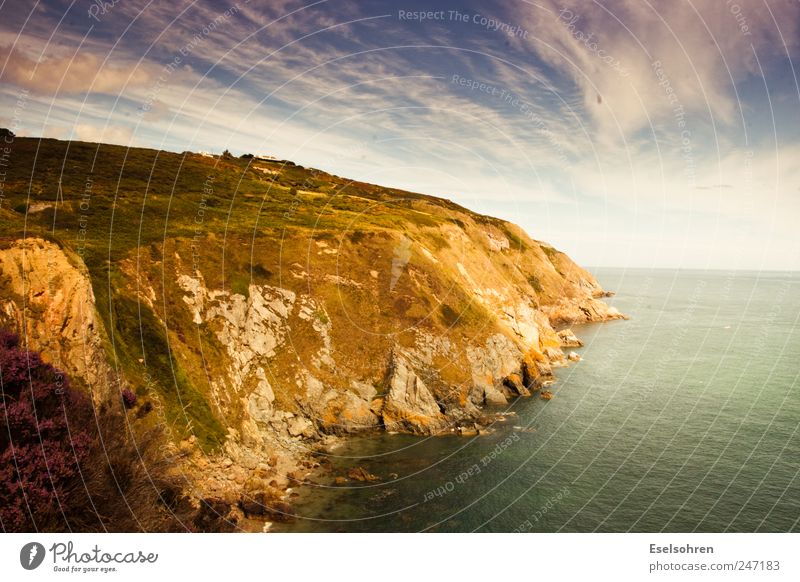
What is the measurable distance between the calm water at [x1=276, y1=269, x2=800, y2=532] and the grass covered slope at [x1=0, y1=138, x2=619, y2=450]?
24.4 ft

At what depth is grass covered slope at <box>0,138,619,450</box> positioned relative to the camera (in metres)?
44.3

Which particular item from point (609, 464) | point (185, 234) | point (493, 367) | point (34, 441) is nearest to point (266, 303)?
point (185, 234)

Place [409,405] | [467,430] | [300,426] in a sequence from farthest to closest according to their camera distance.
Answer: [409,405]
[467,430]
[300,426]

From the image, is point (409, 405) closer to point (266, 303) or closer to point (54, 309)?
point (266, 303)

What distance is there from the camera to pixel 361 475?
42750 millimetres

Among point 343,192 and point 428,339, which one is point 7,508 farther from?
point 343,192

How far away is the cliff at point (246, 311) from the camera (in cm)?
3531

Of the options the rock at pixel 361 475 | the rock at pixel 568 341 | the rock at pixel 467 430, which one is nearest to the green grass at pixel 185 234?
the rock at pixel 361 475

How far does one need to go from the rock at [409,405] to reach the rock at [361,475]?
A: 11509 mm

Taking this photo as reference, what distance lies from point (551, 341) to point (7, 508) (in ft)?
318

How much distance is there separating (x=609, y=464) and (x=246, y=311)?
157ft

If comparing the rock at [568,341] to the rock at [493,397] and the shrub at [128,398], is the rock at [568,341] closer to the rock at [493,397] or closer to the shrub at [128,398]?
the rock at [493,397]

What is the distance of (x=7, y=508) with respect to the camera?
15.6 metres
